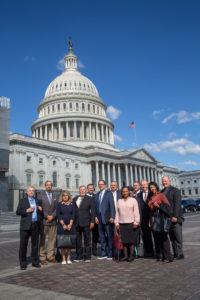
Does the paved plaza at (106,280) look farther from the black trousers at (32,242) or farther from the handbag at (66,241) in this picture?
the handbag at (66,241)

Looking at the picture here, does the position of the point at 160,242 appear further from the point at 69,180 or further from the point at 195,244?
the point at 69,180

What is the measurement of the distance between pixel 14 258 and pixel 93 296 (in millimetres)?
5648

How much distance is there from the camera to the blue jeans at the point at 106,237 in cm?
947

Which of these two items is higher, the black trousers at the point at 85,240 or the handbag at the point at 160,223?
the handbag at the point at 160,223

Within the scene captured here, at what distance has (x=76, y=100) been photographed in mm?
84625

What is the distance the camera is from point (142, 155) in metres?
79.1

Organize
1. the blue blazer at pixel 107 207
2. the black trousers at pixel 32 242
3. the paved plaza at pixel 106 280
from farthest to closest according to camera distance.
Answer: the blue blazer at pixel 107 207 < the black trousers at pixel 32 242 < the paved plaza at pixel 106 280

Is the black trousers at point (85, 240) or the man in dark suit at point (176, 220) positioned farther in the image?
the black trousers at point (85, 240)

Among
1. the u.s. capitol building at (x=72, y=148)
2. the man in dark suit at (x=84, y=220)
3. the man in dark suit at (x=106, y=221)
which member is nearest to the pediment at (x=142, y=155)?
the u.s. capitol building at (x=72, y=148)

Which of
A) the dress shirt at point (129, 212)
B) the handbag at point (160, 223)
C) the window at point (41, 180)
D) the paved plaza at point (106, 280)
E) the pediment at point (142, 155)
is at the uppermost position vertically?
the pediment at point (142, 155)

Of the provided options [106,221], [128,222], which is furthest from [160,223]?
[106,221]

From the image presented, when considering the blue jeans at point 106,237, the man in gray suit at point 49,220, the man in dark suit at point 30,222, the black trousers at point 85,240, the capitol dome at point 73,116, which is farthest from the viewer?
the capitol dome at point 73,116

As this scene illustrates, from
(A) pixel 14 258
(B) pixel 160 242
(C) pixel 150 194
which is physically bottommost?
(A) pixel 14 258

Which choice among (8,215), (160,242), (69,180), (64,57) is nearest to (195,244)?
(160,242)
